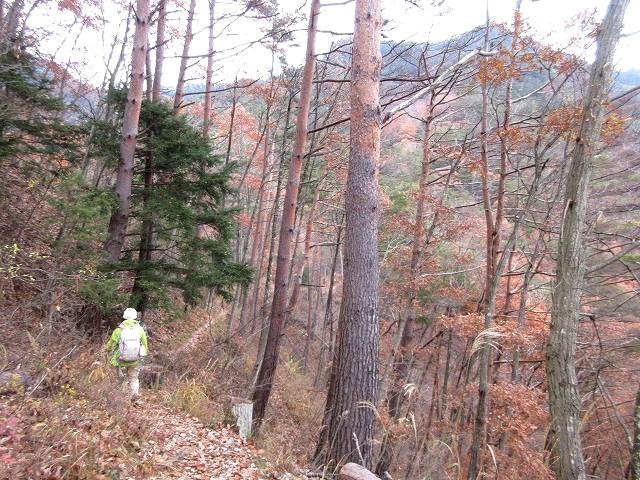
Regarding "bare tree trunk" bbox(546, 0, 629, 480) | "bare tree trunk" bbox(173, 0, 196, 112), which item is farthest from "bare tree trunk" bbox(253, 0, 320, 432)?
"bare tree trunk" bbox(546, 0, 629, 480)

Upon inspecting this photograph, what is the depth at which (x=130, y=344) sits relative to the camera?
21.0 feet

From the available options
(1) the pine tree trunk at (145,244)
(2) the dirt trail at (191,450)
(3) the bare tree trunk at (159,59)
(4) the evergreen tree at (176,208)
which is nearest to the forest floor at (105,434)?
(2) the dirt trail at (191,450)

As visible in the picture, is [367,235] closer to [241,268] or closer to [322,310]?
[241,268]

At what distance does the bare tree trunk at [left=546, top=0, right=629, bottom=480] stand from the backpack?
18.9 feet

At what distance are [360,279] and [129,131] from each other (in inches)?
227

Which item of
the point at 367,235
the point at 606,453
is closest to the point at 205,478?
the point at 367,235

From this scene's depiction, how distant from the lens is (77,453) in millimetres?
3590

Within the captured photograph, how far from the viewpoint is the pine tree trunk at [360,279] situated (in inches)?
199

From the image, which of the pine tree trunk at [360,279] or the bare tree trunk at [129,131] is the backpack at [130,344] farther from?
the pine tree trunk at [360,279]

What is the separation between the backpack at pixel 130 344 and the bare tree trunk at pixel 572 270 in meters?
5.77

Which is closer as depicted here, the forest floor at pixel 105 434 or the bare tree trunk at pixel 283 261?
the forest floor at pixel 105 434

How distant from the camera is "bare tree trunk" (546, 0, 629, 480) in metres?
4.68

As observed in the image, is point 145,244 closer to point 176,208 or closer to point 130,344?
point 176,208

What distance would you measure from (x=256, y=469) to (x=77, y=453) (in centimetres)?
219
